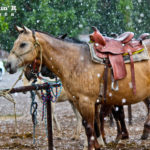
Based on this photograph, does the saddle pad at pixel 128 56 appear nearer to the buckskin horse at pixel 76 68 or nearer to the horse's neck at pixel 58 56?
the buckskin horse at pixel 76 68

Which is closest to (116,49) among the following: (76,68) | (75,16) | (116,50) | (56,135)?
(116,50)

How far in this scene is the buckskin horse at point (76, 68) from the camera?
497cm

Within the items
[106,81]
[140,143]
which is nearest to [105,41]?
[106,81]

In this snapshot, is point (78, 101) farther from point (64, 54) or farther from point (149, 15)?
point (149, 15)

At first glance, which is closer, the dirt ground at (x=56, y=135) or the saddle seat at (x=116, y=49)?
the saddle seat at (x=116, y=49)

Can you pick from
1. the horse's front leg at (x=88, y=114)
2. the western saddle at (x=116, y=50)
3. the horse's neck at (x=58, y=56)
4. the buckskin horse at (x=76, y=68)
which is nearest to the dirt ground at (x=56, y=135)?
the horse's front leg at (x=88, y=114)

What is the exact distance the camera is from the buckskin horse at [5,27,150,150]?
497cm

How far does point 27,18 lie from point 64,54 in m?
15.8

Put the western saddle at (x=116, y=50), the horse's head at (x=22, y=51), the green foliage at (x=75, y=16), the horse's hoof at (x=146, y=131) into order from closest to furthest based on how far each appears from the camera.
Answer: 1. the horse's head at (x=22, y=51)
2. the western saddle at (x=116, y=50)
3. the horse's hoof at (x=146, y=131)
4. the green foliage at (x=75, y=16)

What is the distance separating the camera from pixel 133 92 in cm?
525

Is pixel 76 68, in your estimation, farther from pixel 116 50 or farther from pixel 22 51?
pixel 22 51

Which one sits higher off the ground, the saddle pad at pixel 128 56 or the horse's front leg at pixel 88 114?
the saddle pad at pixel 128 56

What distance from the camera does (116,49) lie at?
5.27 metres

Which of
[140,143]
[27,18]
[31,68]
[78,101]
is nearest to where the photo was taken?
[78,101]
